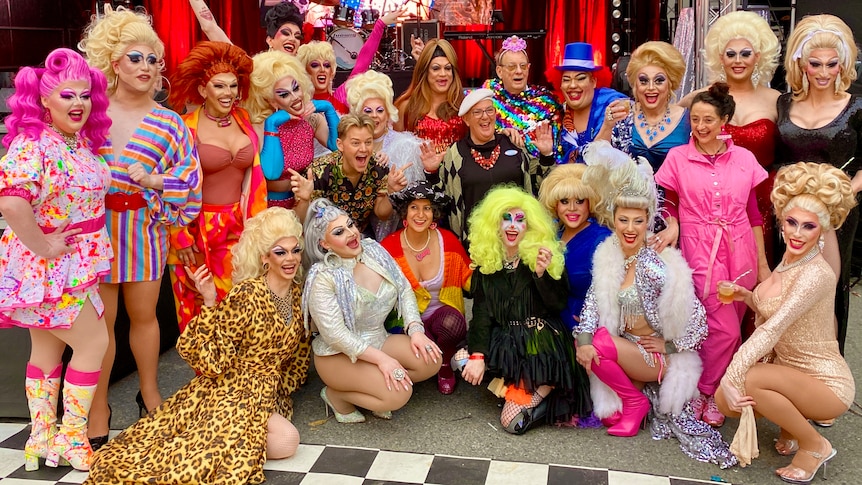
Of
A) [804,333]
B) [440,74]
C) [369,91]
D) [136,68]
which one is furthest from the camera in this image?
[440,74]

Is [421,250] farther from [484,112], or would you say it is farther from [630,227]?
[630,227]

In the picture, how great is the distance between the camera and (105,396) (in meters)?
3.28

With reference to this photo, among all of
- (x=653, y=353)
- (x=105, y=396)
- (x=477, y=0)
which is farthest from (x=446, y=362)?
(x=477, y=0)

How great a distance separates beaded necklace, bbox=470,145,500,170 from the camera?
3.89 meters

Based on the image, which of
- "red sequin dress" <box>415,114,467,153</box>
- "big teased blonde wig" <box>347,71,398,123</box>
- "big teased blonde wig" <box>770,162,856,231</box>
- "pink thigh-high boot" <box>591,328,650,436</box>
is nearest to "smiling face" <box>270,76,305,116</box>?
"big teased blonde wig" <box>347,71,398,123</box>

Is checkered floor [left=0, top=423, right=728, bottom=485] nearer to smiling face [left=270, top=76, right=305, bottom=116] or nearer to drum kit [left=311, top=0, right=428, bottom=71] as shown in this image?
smiling face [left=270, top=76, right=305, bottom=116]

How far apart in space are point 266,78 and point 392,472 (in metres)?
1.95

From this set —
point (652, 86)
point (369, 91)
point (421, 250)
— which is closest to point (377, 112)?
point (369, 91)

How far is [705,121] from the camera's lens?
10.9ft

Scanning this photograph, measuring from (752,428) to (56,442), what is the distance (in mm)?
2722

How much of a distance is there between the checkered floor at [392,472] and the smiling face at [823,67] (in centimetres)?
191

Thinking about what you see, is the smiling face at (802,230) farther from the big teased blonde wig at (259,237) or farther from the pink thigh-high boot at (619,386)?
the big teased blonde wig at (259,237)

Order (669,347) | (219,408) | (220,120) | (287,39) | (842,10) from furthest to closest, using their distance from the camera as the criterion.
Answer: (842,10)
(287,39)
(220,120)
(669,347)
(219,408)

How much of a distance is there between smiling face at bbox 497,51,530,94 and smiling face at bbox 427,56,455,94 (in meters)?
0.29
